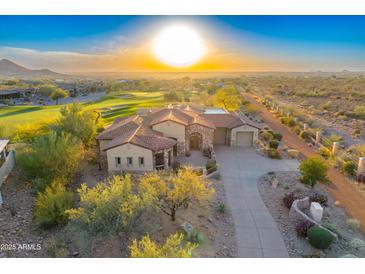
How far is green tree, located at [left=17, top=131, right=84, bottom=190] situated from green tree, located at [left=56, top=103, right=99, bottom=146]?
445cm

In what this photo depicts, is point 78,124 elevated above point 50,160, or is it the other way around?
point 78,124

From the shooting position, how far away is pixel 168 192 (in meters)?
13.7

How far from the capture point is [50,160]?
17.6m

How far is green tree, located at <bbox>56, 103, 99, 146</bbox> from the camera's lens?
23203 mm

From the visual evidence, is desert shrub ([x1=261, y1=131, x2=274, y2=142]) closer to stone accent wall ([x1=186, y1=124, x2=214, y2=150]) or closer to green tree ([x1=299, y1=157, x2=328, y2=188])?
stone accent wall ([x1=186, y1=124, x2=214, y2=150])

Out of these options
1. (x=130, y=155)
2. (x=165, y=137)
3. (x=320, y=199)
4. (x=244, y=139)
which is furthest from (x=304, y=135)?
(x=130, y=155)

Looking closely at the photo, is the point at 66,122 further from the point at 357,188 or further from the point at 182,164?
the point at 357,188

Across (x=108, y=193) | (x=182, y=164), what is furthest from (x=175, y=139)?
(x=108, y=193)

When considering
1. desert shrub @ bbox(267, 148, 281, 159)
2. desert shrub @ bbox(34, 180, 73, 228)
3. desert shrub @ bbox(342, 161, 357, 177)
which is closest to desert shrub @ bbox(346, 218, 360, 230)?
desert shrub @ bbox(342, 161, 357, 177)

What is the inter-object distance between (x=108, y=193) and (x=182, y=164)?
10.9m

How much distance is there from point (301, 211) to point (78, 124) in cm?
1850

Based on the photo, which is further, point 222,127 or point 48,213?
point 222,127

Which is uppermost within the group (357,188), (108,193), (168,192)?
(108,193)

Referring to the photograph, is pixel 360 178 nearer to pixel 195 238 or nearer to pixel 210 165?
pixel 210 165
